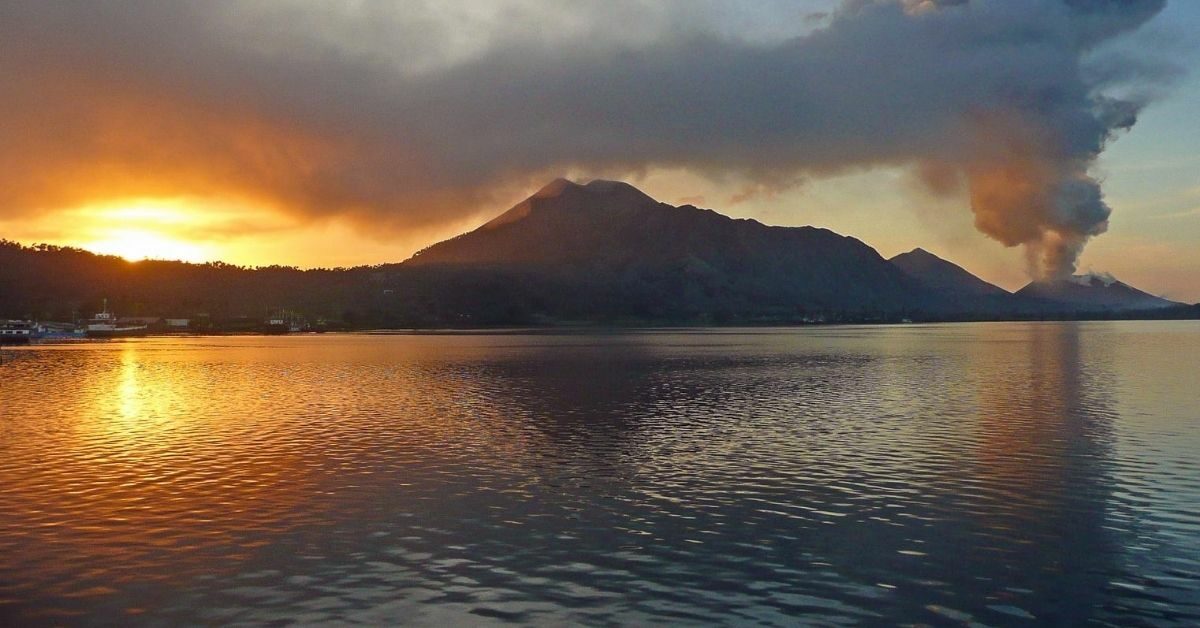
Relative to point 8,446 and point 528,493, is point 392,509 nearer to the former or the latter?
point 528,493

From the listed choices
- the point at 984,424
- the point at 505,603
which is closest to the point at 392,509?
the point at 505,603

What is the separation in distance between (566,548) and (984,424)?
39790 millimetres

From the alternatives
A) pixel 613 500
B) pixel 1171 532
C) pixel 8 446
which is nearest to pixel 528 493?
pixel 613 500

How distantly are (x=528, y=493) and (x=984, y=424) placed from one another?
1401 inches

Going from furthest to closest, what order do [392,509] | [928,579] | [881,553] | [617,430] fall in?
1. [617,430]
2. [392,509]
3. [881,553]
4. [928,579]

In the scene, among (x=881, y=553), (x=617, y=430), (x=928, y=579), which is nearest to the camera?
(x=928, y=579)

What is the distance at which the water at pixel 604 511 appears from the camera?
22.8m

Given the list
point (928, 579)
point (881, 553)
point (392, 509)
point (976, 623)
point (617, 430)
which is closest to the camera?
point (976, 623)

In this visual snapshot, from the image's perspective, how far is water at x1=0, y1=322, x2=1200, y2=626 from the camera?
22828 mm

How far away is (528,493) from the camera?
36.4 metres

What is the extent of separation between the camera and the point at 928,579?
24.5m

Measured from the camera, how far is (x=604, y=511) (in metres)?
32.9

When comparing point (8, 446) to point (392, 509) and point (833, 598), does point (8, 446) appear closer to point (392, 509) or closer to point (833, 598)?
point (392, 509)

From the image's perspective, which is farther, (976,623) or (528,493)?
(528,493)
